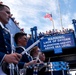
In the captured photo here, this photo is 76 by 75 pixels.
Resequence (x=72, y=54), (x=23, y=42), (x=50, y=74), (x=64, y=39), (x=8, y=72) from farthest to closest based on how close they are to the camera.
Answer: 1. (x=72, y=54)
2. (x=64, y=39)
3. (x=50, y=74)
4. (x=23, y=42)
5. (x=8, y=72)

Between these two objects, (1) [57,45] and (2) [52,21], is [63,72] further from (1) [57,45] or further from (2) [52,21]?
(2) [52,21]

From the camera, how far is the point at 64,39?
9.95 m

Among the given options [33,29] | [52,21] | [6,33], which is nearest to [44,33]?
[33,29]

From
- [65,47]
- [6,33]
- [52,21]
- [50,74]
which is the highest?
[52,21]

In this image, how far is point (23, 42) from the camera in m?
3.00

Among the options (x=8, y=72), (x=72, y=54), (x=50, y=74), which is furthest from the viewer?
(x=72, y=54)

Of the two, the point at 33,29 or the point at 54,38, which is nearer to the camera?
the point at 54,38

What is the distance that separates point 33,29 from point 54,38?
1326 millimetres

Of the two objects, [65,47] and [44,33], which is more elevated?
[44,33]

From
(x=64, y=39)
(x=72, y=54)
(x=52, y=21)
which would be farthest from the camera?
(x=52, y=21)

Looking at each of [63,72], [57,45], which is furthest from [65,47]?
[63,72]

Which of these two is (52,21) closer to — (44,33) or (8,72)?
(44,33)

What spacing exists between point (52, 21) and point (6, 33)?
1448 centimetres

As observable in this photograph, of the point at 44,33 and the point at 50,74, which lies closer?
the point at 50,74
